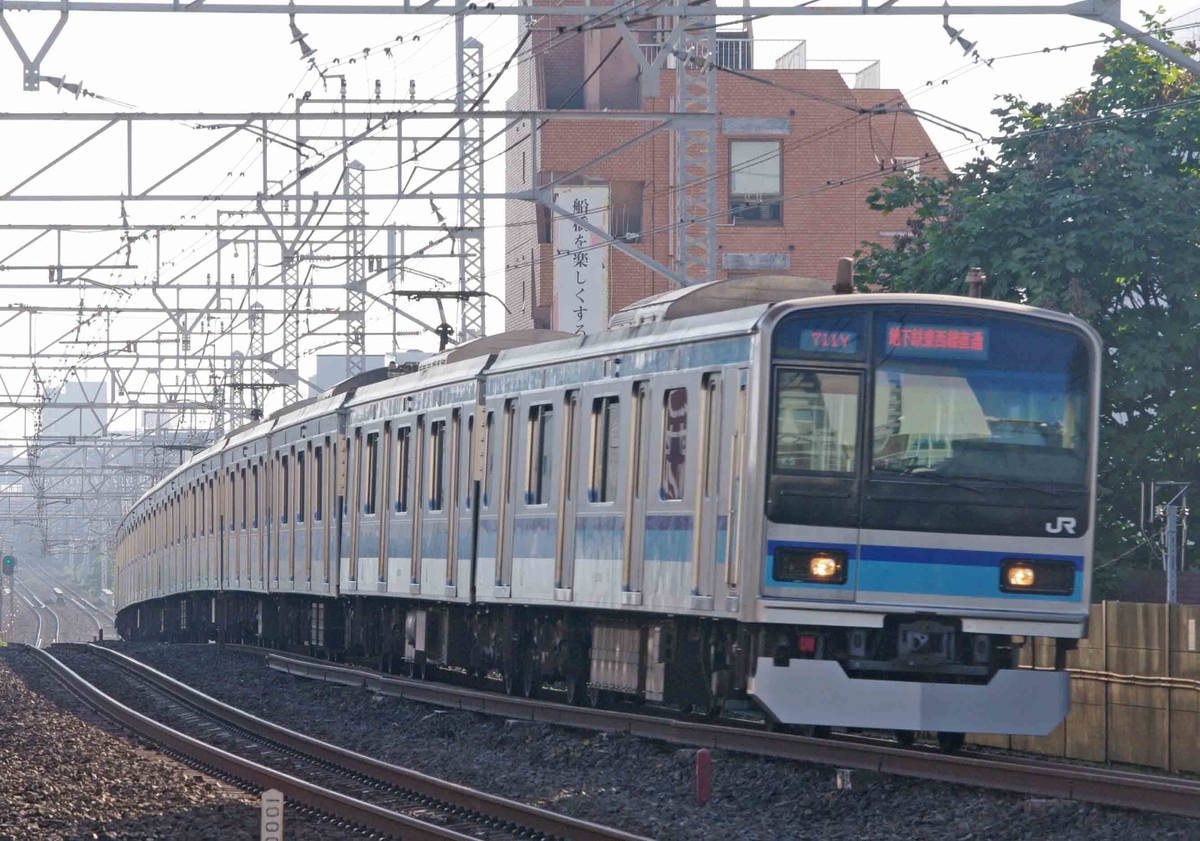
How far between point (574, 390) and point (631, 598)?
2.02m

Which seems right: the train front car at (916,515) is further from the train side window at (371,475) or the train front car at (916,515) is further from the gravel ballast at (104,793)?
the train side window at (371,475)

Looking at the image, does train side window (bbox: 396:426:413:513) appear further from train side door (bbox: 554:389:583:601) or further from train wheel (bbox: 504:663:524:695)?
train side door (bbox: 554:389:583:601)

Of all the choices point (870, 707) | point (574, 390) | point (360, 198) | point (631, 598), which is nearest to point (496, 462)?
point (574, 390)

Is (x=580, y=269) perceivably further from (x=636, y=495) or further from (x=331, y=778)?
(x=331, y=778)

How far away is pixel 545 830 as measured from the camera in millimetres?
10828

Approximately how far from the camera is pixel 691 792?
1240cm

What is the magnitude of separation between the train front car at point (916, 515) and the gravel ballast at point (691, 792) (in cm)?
60

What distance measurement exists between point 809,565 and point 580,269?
32997 millimetres

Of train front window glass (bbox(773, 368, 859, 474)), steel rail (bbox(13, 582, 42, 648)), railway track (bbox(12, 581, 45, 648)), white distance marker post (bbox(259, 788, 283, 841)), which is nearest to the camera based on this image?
white distance marker post (bbox(259, 788, 283, 841))

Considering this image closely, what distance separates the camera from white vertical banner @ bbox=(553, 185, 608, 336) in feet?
144

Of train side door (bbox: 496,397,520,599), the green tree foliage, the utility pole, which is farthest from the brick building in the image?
train side door (bbox: 496,397,520,599)

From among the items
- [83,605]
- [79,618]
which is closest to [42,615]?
[79,618]

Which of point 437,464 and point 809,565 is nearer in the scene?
point 809,565

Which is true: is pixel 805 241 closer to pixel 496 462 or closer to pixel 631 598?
pixel 496 462
